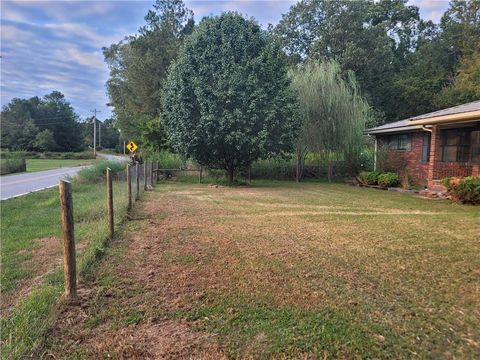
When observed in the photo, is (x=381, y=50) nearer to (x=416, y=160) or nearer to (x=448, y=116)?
(x=416, y=160)

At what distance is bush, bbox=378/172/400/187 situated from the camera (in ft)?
44.9

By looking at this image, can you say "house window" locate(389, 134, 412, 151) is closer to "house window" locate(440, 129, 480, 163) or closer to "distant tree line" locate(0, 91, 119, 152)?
"house window" locate(440, 129, 480, 163)

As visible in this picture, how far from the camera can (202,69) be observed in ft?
44.4

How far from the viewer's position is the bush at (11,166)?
21.5m

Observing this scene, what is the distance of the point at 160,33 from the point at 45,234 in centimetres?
2383

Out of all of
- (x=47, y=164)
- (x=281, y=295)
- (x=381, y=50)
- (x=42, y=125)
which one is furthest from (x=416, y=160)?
(x=42, y=125)

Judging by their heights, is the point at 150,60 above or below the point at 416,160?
above

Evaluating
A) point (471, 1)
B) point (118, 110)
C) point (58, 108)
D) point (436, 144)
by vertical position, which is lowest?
point (436, 144)

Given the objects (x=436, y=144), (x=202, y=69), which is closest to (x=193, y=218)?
(x=202, y=69)

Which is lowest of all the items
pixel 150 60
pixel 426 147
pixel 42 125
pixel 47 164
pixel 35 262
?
pixel 47 164

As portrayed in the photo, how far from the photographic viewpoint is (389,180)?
13711mm

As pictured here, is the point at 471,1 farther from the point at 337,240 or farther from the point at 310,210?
the point at 337,240

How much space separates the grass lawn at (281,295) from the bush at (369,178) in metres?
8.61

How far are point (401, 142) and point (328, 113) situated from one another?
3639 millimetres
